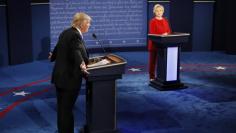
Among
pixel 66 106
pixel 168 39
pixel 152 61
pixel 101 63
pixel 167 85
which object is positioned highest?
pixel 168 39

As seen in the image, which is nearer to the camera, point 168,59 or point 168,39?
point 168,39

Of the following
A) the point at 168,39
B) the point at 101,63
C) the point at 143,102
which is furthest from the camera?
the point at 168,39

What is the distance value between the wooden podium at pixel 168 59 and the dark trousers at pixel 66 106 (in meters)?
2.96

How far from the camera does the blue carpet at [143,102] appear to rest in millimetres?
5789

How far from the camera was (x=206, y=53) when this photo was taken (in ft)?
38.6

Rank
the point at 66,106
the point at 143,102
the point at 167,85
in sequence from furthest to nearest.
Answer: the point at 167,85 → the point at 143,102 → the point at 66,106

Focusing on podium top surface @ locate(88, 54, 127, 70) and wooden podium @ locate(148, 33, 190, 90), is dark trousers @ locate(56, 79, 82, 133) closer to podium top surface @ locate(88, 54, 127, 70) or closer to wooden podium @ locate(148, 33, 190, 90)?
podium top surface @ locate(88, 54, 127, 70)

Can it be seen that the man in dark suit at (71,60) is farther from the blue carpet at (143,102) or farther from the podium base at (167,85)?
the podium base at (167,85)

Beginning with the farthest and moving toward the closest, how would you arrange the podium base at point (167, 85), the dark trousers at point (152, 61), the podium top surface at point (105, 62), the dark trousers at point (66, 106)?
the dark trousers at point (152, 61), the podium base at point (167, 85), the podium top surface at point (105, 62), the dark trousers at point (66, 106)

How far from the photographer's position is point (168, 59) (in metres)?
7.61

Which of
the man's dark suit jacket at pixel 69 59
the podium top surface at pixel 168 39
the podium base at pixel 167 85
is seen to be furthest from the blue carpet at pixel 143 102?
the man's dark suit jacket at pixel 69 59

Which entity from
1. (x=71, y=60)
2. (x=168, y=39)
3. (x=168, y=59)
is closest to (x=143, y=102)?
(x=168, y=59)

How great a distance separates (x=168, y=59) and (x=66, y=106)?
3.27 m

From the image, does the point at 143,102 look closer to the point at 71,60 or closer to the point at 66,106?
the point at 66,106
